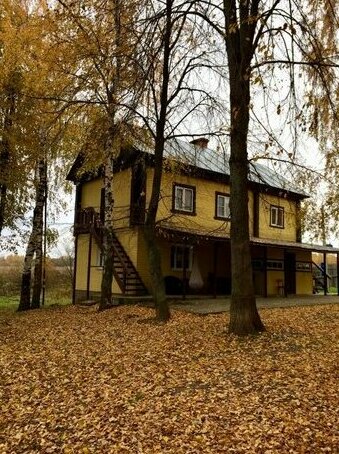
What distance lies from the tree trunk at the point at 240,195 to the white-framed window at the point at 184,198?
402 inches

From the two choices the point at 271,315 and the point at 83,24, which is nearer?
the point at 83,24

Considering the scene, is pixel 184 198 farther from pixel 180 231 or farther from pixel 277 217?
pixel 277 217

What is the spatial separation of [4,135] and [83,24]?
18.6ft

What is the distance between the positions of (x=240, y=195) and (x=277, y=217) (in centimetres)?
1568

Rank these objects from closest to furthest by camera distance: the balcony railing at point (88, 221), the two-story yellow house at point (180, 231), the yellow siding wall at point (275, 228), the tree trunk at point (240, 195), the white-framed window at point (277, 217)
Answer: the tree trunk at point (240, 195)
the two-story yellow house at point (180, 231)
the balcony railing at point (88, 221)
the yellow siding wall at point (275, 228)
the white-framed window at point (277, 217)

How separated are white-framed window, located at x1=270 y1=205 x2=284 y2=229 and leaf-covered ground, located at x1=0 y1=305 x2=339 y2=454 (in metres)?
14.2

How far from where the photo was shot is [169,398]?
17.6 ft

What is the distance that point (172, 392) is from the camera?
18.4 ft

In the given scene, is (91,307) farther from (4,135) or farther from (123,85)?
(123,85)

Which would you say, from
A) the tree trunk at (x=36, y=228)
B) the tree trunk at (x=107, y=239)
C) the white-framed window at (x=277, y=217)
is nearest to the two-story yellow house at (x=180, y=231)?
the white-framed window at (x=277, y=217)

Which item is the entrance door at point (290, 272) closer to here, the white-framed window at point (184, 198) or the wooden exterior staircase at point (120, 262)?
the white-framed window at point (184, 198)

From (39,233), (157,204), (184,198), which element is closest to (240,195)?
(157,204)

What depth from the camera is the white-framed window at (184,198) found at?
63.4ft

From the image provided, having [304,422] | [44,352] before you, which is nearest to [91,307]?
[44,352]
